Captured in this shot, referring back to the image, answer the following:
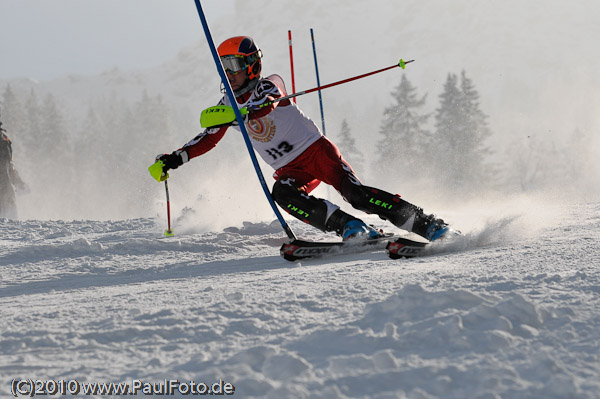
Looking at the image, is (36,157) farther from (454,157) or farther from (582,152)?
(582,152)

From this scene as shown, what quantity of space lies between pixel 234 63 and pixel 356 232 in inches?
62.5

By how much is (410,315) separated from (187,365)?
68 centimetres

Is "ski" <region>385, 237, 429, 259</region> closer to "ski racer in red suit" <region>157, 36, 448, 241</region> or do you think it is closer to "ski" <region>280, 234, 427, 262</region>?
"ski" <region>280, 234, 427, 262</region>

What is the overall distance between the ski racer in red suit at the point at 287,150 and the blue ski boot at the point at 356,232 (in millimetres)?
60

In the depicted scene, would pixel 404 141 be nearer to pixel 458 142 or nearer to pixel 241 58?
pixel 458 142

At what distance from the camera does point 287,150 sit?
420 cm

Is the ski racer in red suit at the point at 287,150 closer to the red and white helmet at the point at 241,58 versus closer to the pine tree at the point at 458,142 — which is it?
the red and white helmet at the point at 241,58

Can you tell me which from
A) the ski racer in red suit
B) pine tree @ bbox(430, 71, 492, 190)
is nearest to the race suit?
the ski racer in red suit

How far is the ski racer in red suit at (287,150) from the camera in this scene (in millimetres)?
3822

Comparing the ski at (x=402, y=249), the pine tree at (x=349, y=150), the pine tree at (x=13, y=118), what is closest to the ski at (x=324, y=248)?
the ski at (x=402, y=249)

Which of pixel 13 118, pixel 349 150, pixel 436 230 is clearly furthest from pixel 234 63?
pixel 13 118

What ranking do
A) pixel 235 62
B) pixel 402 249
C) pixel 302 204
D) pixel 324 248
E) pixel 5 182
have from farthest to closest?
pixel 5 182
pixel 235 62
pixel 302 204
pixel 324 248
pixel 402 249

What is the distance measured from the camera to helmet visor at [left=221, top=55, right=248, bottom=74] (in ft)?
13.5

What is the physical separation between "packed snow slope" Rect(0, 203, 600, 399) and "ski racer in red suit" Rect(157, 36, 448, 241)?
37.8 inches
